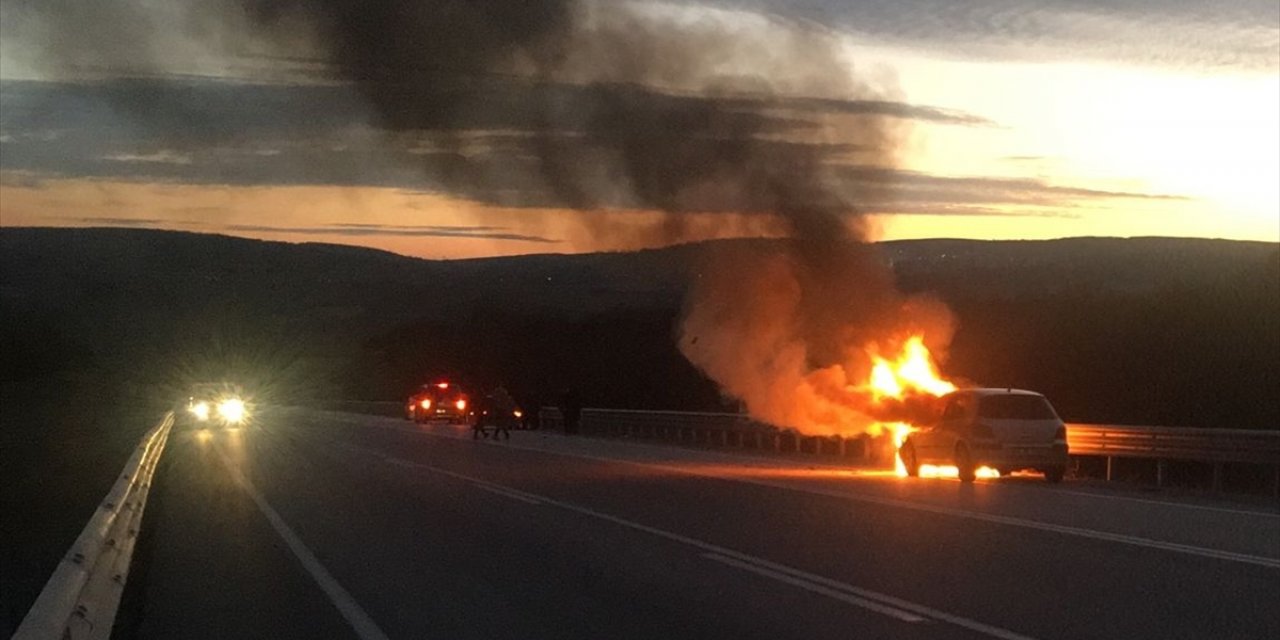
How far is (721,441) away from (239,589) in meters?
34.2

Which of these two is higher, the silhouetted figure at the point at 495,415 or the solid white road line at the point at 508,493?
the silhouetted figure at the point at 495,415

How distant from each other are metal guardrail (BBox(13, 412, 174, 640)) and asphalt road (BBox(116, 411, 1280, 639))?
1.12 feet

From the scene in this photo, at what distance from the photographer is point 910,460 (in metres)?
32.0

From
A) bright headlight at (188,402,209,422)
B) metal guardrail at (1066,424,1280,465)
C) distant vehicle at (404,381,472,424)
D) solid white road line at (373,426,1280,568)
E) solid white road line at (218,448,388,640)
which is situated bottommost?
solid white road line at (218,448,388,640)

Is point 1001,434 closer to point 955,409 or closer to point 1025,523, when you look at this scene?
point 955,409

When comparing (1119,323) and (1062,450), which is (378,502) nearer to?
(1062,450)

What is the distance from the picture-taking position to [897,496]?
26375 mm

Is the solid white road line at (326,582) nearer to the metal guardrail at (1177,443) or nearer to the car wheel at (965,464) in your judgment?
the car wheel at (965,464)

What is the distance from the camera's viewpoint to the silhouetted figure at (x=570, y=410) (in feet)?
198

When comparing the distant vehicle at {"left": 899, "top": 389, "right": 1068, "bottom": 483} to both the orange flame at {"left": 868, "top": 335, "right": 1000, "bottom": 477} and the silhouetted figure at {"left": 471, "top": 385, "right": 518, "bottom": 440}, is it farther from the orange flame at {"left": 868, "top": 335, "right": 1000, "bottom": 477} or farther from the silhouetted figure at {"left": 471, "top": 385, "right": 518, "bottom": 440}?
the silhouetted figure at {"left": 471, "top": 385, "right": 518, "bottom": 440}

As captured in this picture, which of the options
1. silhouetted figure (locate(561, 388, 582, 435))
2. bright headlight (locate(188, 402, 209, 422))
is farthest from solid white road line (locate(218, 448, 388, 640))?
bright headlight (locate(188, 402, 209, 422))

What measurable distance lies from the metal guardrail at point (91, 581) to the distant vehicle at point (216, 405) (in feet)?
177

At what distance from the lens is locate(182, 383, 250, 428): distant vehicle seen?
73625 millimetres

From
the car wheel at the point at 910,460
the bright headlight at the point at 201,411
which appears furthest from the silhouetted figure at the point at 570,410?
the car wheel at the point at 910,460
